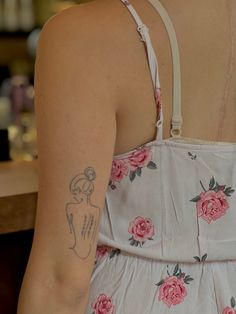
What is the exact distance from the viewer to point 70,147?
71cm

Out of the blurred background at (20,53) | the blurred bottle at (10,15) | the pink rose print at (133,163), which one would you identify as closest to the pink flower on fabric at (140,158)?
the pink rose print at (133,163)

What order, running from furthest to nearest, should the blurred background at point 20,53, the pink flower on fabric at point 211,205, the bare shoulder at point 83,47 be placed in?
the blurred background at point 20,53
the pink flower on fabric at point 211,205
the bare shoulder at point 83,47

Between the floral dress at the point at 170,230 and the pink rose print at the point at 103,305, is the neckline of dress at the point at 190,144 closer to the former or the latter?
the floral dress at the point at 170,230

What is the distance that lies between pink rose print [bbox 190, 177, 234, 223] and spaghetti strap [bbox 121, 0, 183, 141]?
4.2 inches

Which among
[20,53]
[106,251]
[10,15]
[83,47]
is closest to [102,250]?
[106,251]

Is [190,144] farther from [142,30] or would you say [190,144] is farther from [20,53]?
[20,53]

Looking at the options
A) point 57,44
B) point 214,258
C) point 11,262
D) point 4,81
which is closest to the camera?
point 57,44

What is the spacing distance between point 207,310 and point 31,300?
266 mm

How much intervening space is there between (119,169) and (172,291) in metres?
0.21

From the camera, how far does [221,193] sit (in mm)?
803

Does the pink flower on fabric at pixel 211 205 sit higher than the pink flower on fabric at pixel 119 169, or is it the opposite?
the pink flower on fabric at pixel 119 169

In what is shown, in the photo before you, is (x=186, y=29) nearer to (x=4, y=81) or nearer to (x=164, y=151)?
(x=164, y=151)

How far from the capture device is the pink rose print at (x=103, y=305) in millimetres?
835

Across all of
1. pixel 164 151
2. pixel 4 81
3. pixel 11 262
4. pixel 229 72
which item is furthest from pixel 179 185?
pixel 4 81
